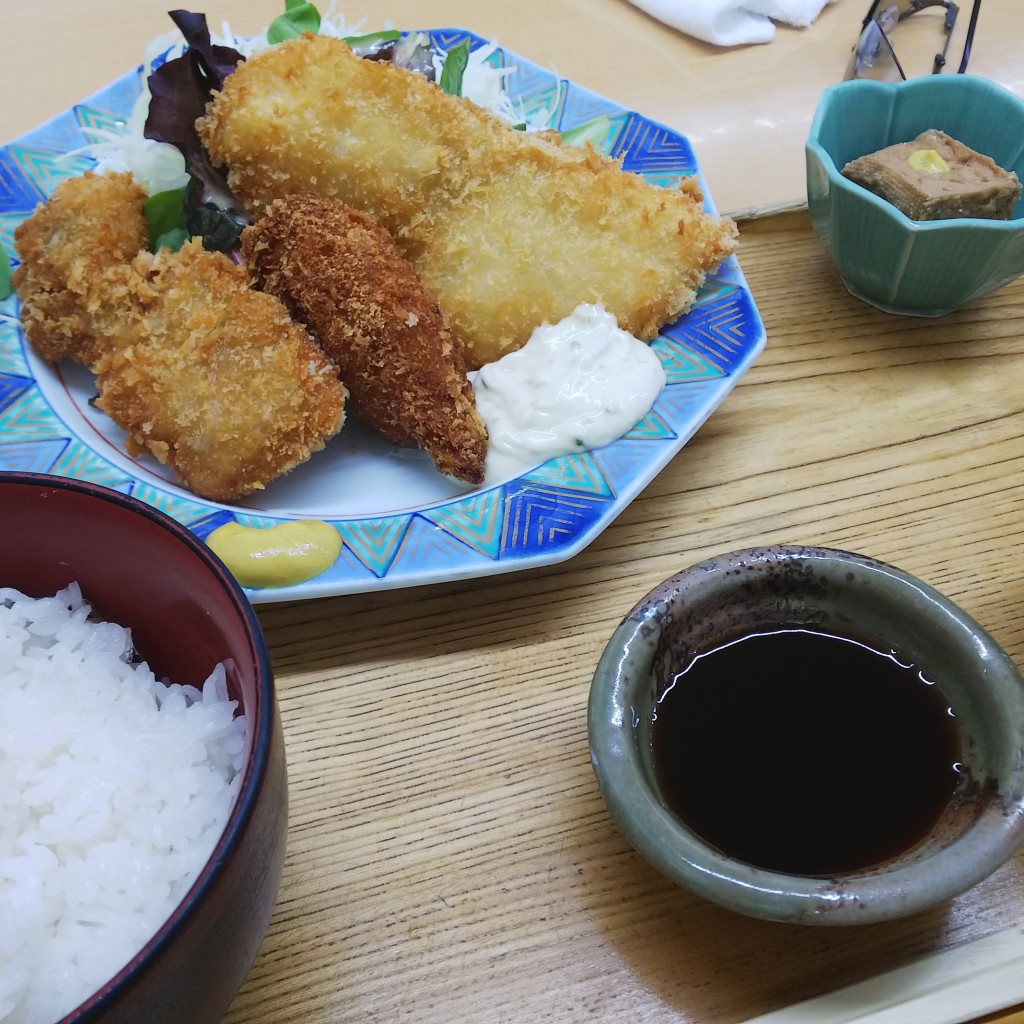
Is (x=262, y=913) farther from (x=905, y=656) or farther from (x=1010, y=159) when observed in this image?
(x=1010, y=159)

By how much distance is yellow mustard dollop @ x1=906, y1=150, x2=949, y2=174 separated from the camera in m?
1.67

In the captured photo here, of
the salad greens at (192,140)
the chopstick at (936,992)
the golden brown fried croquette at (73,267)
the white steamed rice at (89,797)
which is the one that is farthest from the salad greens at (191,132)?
the chopstick at (936,992)

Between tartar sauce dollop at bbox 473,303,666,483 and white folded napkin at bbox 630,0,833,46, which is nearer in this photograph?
tartar sauce dollop at bbox 473,303,666,483

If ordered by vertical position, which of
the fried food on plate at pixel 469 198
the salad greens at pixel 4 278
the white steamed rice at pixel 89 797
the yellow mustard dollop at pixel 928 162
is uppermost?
the yellow mustard dollop at pixel 928 162

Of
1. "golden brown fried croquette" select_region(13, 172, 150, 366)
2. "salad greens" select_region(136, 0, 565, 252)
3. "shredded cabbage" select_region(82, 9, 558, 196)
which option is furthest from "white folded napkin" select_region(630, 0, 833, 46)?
"golden brown fried croquette" select_region(13, 172, 150, 366)

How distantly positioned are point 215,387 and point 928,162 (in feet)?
4.15

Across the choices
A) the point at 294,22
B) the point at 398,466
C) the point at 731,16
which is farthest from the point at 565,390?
the point at 731,16

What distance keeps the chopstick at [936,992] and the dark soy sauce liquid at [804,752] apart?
0.36ft

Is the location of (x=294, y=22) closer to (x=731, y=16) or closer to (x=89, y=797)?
(x=731, y=16)

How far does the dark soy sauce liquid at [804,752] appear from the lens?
98 cm

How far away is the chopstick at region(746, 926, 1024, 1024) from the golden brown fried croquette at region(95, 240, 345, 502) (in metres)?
0.95

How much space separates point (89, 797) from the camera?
770 millimetres

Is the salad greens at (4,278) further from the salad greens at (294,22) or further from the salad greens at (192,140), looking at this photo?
the salad greens at (294,22)

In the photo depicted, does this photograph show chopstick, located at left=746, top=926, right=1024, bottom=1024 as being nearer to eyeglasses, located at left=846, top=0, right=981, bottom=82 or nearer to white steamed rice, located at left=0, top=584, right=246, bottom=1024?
white steamed rice, located at left=0, top=584, right=246, bottom=1024
